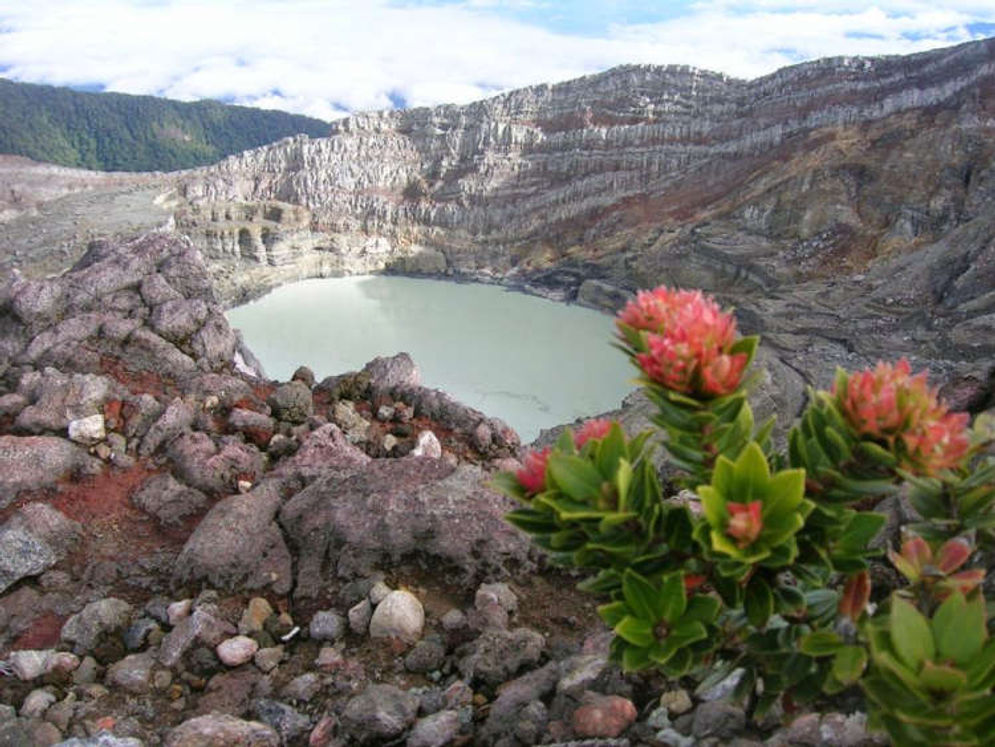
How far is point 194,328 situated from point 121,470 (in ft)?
9.19

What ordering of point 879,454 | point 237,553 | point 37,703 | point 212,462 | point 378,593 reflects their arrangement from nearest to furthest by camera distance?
point 879,454 → point 37,703 → point 378,593 → point 237,553 → point 212,462

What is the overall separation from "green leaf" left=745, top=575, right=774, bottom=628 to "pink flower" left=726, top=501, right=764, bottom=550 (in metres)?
0.28

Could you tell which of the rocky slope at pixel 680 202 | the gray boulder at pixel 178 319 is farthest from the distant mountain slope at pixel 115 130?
the gray boulder at pixel 178 319

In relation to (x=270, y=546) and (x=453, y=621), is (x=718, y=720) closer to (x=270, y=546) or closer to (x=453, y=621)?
(x=453, y=621)

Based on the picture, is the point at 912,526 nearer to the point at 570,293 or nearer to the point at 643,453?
the point at 643,453

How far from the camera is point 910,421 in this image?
1.63 m

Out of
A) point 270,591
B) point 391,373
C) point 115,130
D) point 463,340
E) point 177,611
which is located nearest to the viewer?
point 177,611

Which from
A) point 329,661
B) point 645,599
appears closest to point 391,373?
point 329,661

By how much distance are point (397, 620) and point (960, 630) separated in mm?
3099

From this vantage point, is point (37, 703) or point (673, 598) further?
point (37, 703)

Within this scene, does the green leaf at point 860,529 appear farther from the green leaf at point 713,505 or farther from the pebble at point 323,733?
the pebble at point 323,733

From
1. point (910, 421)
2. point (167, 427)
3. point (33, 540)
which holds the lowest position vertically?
point (33, 540)

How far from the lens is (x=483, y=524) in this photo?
15.6 feet

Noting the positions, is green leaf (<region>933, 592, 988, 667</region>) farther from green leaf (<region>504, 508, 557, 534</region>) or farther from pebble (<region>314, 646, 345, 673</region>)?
pebble (<region>314, 646, 345, 673</region>)
